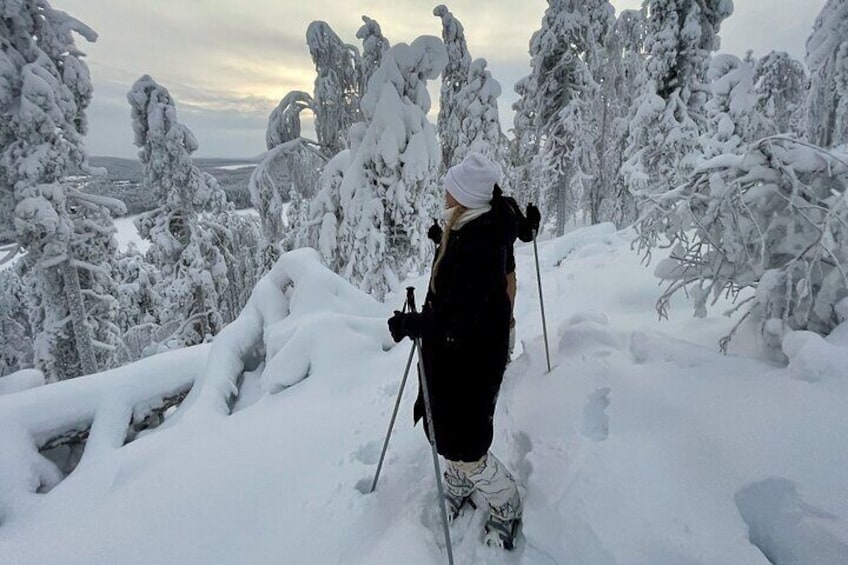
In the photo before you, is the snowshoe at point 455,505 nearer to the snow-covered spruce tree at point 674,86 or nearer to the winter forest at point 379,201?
the winter forest at point 379,201

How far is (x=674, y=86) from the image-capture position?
48.4ft

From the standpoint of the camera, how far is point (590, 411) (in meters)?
3.00

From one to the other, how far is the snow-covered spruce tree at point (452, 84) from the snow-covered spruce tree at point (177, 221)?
11011 mm

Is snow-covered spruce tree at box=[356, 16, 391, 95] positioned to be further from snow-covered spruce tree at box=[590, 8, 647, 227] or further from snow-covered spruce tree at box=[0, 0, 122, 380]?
snow-covered spruce tree at box=[590, 8, 647, 227]

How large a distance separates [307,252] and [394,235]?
524 cm

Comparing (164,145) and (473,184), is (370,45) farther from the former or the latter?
(473,184)

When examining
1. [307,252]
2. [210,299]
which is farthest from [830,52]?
[210,299]

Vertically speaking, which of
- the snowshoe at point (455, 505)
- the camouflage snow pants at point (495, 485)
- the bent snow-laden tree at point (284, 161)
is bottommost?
the snowshoe at point (455, 505)

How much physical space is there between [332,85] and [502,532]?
42.2 feet

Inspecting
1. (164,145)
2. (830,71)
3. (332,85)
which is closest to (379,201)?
(332,85)

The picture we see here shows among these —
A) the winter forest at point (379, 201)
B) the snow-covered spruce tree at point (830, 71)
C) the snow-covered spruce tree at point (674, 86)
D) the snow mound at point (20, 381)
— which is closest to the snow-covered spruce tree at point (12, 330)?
the winter forest at point (379, 201)

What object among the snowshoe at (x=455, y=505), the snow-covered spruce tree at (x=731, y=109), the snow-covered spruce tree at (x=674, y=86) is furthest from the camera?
the snow-covered spruce tree at (x=731, y=109)

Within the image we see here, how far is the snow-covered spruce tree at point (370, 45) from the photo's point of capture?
40.4ft

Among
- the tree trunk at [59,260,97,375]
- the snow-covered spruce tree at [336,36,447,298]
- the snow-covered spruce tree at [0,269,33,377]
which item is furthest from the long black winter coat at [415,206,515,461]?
the snow-covered spruce tree at [0,269,33,377]
